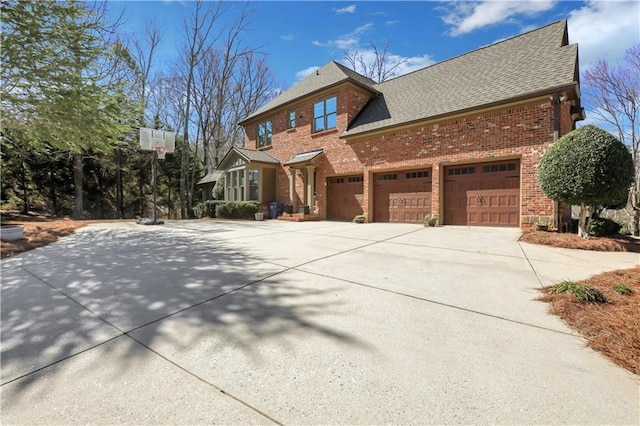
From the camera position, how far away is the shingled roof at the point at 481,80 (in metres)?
9.27

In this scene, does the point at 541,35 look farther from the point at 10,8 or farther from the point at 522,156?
the point at 10,8

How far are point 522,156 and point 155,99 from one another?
86.4ft

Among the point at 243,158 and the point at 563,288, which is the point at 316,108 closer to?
the point at 243,158

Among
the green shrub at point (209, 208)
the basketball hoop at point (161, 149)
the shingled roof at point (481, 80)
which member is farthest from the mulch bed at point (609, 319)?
the green shrub at point (209, 208)

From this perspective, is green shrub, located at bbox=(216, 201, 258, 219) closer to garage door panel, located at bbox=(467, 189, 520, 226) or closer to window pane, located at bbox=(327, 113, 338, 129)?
window pane, located at bbox=(327, 113, 338, 129)

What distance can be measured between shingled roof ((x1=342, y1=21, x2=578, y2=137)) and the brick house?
50mm

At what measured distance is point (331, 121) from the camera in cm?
1468

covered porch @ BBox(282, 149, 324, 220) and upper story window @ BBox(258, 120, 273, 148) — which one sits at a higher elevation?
upper story window @ BBox(258, 120, 273, 148)

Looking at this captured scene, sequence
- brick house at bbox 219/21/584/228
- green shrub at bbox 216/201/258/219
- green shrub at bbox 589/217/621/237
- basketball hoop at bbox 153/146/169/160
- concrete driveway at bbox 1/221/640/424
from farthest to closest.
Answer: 1. green shrub at bbox 216/201/258/219
2. basketball hoop at bbox 153/146/169/160
3. brick house at bbox 219/21/584/228
4. green shrub at bbox 589/217/621/237
5. concrete driveway at bbox 1/221/640/424

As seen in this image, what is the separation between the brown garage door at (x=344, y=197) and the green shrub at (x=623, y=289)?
34.2 feet

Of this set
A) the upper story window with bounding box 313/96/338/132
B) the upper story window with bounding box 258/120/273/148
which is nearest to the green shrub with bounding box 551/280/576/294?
the upper story window with bounding box 313/96/338/132

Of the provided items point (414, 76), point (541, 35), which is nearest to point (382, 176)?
point (414, 76)

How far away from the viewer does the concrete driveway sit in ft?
5.27

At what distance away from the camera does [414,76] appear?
46.8 ft
